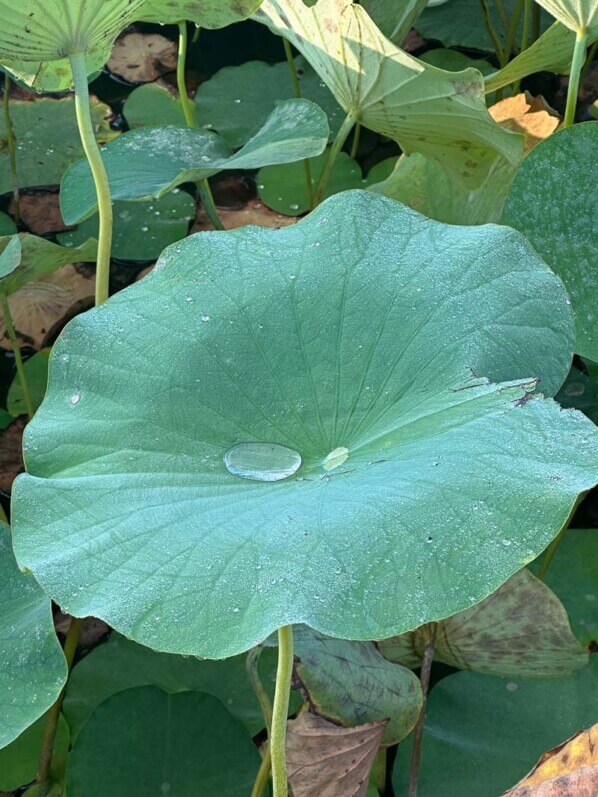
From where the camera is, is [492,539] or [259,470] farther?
[259,470]

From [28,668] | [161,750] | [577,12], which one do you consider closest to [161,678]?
[161,750]

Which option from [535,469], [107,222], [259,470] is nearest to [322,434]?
[259,470]

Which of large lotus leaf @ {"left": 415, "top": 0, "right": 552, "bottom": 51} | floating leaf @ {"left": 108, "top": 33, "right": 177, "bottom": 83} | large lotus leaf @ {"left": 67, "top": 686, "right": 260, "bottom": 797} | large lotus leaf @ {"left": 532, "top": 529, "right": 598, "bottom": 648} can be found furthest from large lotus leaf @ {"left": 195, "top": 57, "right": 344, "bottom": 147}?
large lotus leaf @ {"left": 67, "top": 686, "right": 260, "bottom": 797}

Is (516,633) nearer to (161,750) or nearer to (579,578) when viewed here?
(579,578)

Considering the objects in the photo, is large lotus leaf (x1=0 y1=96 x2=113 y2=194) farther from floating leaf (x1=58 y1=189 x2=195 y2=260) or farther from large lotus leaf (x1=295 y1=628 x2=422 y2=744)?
large lotus leaf (x1=295 y1=628 x2=422 y2=744)

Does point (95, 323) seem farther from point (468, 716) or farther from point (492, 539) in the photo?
point (468, 716)
